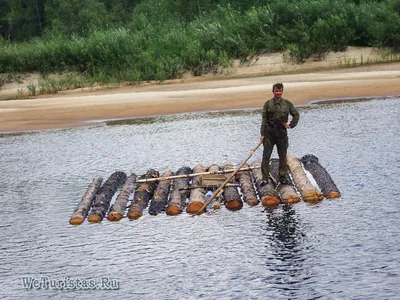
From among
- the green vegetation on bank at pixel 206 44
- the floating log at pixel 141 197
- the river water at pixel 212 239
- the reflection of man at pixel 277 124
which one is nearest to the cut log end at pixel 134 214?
the floating log at pixel 141 197

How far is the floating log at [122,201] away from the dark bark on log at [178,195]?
1.10m

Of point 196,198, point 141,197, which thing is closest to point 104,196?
point 141,197

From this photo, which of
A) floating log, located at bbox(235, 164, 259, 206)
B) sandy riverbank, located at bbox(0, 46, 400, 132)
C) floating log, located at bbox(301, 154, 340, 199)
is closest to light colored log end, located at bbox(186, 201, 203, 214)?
floating log, located at bbox(235, 164, 259, 206)

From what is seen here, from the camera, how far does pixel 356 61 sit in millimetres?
45219

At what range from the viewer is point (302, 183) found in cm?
1914

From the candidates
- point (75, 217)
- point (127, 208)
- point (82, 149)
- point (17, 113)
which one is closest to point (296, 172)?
point (127, 208)

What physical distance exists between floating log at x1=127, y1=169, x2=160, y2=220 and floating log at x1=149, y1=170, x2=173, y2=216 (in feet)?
0.64

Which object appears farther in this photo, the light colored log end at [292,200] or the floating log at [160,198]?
the floating log at [160,198]

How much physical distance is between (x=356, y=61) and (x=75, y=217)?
29813 millimetres

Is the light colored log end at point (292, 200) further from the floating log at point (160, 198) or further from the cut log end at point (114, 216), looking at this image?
the cut log end at point (114, 216)

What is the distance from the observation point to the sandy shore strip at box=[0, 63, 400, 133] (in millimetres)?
35969

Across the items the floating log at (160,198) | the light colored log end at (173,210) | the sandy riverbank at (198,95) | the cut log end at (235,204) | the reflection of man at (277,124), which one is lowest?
the sandy riverbank at (198,95)

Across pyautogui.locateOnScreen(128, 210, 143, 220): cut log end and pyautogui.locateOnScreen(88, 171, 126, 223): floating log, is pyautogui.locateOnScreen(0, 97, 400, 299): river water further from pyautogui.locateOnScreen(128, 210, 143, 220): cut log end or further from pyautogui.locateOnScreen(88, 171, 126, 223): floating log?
pyautogui.locateOnScreen(88, 171, 126, 223): floating log

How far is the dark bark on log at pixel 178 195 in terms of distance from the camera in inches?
723
